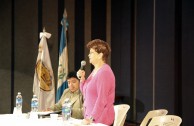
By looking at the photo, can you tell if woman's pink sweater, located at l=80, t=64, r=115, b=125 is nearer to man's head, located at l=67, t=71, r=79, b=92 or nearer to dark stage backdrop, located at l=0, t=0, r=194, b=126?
man's head, located at l=67, t=71, r=79, b=92

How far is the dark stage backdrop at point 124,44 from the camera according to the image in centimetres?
435

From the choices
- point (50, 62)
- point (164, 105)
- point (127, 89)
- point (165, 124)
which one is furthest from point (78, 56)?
point (165, 124)

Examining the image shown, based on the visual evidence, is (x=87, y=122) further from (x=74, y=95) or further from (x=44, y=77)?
(x=44, y=77)

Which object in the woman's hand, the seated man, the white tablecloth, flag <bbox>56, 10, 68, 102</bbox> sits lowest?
the white tablecloth

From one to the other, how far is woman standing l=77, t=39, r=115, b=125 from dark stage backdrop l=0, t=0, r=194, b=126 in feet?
6.00

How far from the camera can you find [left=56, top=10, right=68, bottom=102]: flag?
5.00m

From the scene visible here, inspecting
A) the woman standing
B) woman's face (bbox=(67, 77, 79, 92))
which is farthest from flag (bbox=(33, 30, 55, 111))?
the woman standing

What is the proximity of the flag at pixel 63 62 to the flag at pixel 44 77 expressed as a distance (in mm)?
134

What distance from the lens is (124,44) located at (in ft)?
17.7

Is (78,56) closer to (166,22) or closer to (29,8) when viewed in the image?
(29,8)

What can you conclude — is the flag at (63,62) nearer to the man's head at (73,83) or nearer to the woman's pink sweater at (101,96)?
the man's head at (73,83)

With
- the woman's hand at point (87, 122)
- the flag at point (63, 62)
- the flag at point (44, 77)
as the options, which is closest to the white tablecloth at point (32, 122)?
the woman's hand at point (87, 122)

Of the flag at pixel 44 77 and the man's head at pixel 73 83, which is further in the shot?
the flag at pixel 44 77

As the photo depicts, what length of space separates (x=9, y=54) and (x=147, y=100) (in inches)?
90.3
